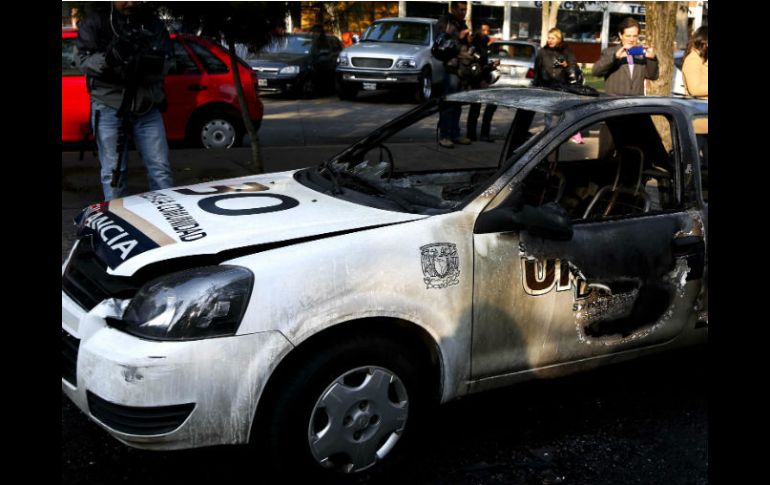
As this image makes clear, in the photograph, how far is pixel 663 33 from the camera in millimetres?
8922

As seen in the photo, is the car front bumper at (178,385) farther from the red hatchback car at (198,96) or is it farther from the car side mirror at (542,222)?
the red hatchback car at (198,96)

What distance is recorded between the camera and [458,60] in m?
9.62

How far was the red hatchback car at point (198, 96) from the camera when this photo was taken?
32.1 feet

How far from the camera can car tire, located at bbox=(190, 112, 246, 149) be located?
33.5 feet

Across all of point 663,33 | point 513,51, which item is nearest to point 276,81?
point 513,51

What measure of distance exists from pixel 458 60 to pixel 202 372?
298 inches

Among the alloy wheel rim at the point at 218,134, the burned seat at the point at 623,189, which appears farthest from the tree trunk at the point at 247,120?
the burned seat at the point at 623,189

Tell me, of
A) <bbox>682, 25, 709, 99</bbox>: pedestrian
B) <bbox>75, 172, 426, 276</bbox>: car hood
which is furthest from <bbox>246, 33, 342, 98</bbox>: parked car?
<bbox>75, 172, 426, 276</bbox>: car hood

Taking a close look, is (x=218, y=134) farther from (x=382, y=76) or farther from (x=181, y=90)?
(x=382, y=76)

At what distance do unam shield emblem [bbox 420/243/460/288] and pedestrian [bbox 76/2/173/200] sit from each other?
322 centimetres

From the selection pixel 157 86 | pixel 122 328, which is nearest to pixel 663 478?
pixel 122 328

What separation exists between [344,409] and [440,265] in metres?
0.63

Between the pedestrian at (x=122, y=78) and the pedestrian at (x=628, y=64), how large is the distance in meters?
3.93
